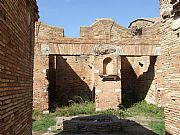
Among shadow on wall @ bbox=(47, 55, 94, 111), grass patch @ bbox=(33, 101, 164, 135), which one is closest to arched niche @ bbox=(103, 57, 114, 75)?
grass patch @ bbox=(33, 101, 164, 135)

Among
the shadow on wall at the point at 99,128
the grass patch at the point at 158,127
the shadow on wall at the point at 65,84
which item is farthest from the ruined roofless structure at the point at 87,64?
the shadow on wall at the point at 99,128

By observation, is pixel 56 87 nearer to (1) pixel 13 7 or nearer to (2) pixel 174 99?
(2) pixel 174 99

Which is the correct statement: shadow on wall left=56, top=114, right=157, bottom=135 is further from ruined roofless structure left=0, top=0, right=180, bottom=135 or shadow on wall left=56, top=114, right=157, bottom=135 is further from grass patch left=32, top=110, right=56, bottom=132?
ruined roofless structure left=0, top=0, right=180, bottom=135

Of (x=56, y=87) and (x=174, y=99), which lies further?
(x=56, y=87)

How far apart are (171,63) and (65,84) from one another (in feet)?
45.0

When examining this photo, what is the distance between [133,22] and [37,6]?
19694mm

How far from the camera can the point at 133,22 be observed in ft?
84.3

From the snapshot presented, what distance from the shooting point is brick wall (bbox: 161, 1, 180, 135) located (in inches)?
240

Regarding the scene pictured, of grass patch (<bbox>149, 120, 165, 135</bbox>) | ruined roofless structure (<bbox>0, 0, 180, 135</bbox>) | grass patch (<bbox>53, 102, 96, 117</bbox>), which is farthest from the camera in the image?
grass patch (<bbox>53, 102, 96, 117</bbox>)

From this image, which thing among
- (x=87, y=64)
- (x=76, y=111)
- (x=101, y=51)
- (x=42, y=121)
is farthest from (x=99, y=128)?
(x=87, y=64)

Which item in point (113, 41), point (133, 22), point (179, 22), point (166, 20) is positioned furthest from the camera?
point (133, 22)

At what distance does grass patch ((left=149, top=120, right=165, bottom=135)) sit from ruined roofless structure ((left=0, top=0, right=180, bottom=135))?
2155 mm

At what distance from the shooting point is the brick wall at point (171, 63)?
6.09 m

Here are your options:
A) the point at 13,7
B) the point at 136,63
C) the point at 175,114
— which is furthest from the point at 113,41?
the point at 13,7
